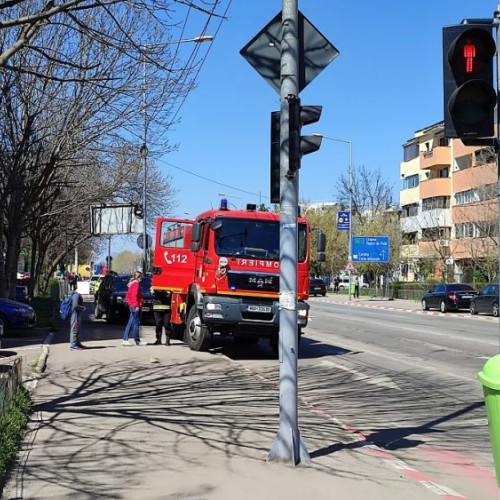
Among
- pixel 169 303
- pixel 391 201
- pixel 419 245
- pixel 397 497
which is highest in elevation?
pixel 391 201

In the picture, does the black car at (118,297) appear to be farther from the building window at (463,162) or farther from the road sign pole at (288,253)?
the building window at (463,162)

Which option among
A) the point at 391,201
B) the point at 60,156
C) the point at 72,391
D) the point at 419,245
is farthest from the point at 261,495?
the point at 391,201

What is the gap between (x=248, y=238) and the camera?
46.3 feet

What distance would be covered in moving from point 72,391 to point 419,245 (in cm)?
5368

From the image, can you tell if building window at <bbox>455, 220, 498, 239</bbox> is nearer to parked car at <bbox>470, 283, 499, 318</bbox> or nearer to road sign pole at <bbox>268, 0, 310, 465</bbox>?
parked car at <bbox>470, 283, 499, 318</bbox>

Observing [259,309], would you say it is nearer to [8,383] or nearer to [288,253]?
[8,383]

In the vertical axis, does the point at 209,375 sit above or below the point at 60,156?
below

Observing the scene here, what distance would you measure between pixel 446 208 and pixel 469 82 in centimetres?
5716

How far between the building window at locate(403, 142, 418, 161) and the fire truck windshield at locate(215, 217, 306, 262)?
57748 mm

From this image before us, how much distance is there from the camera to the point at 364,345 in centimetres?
1812

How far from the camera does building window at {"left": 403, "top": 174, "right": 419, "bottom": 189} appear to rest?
68.9 m

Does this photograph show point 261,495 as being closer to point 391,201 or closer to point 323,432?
point 323,432

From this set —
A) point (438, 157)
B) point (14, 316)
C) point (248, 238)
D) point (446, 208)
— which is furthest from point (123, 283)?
point (438, 157)

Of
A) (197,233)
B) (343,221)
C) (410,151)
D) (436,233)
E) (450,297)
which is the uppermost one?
(410,151)
